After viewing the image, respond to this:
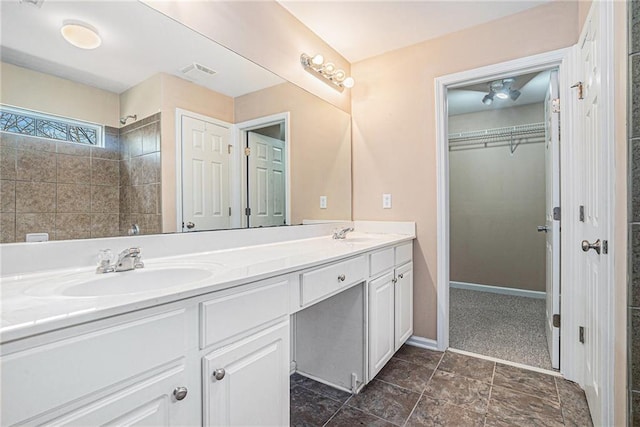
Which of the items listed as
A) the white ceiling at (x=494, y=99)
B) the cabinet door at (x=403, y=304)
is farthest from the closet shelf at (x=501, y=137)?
the cabinet door at (x=403, y=304)

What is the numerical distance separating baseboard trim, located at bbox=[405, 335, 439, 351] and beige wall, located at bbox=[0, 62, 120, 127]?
228 centimetres

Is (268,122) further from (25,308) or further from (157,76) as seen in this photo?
(25,308)

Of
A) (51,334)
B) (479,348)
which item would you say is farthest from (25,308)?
(479,348)

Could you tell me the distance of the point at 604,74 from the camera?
1190 millimetres

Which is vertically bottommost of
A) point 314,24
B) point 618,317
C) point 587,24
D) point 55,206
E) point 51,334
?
point 618,317

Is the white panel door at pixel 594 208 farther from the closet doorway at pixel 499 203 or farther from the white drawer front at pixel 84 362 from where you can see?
the white drawer front at pixel 84 362

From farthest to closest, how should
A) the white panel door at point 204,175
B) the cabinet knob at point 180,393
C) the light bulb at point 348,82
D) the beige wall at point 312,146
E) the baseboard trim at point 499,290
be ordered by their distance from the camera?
the baseboard trim at point 499,290, the light bulb at point 348,82, the beige wall at point 312,146, the white panel door at point 204,175, the cabinet knob at point 180,393

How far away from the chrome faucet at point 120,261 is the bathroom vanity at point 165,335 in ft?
0.10

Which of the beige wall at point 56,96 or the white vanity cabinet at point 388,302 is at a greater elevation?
the beige wall at point 56,96

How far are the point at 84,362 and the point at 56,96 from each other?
93cm

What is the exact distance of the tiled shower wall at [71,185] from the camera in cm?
96

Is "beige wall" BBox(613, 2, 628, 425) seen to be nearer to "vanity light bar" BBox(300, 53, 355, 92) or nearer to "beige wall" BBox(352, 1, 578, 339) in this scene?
"beige wall" BBox(352, 1, 578, 339)

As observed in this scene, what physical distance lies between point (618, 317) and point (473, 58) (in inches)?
71.0

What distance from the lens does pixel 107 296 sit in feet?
2.39
